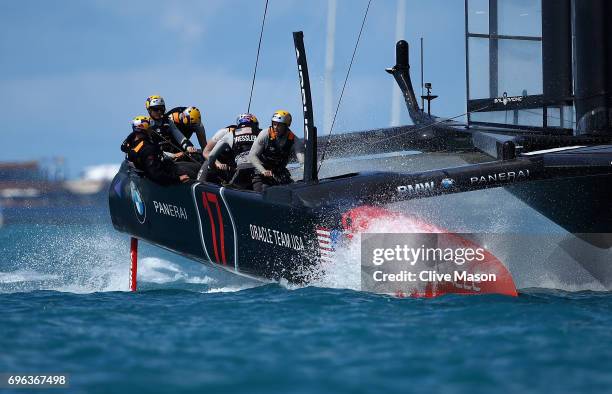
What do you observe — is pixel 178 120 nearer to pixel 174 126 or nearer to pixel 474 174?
pixel 174 126

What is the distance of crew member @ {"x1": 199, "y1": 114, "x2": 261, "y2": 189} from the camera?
24.7 ft

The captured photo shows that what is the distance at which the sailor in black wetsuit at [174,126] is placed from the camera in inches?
320

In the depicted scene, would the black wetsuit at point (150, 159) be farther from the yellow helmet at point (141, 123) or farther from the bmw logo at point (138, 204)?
the bmw logo at point (138, 204)

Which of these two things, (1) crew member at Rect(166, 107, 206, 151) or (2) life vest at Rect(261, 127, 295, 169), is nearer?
(2) life vest at Rect(261, 127, 295, 169)

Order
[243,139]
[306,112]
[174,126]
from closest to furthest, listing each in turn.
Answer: [306,112] < [243,139] < [174,126]

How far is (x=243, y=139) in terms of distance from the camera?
7.73m

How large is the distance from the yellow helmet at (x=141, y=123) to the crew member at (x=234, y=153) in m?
0.55

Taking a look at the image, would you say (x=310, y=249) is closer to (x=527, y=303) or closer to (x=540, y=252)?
(x=527, y=303)

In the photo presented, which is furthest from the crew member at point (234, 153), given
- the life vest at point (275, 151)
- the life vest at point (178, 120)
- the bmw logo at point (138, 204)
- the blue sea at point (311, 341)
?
the blue sea at point (311, 341)

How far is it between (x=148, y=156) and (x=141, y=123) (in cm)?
28

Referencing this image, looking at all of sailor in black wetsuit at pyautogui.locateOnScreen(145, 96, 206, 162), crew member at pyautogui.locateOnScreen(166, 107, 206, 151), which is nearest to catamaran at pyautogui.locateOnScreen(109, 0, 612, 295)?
sailor in black wetsuit at pyautogui.locateOnScreen(145, 96, 206, 162)

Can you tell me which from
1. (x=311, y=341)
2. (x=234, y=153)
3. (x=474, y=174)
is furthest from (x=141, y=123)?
(x=311, y=341)

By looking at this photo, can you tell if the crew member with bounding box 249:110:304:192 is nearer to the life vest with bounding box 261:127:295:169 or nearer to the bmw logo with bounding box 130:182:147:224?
the life vest with bounding box 261:127:295:169

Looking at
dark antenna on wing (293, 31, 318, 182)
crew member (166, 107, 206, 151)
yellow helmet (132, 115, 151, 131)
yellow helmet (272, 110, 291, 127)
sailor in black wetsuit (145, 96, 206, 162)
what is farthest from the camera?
crew member (166, 107, 206, 151)
